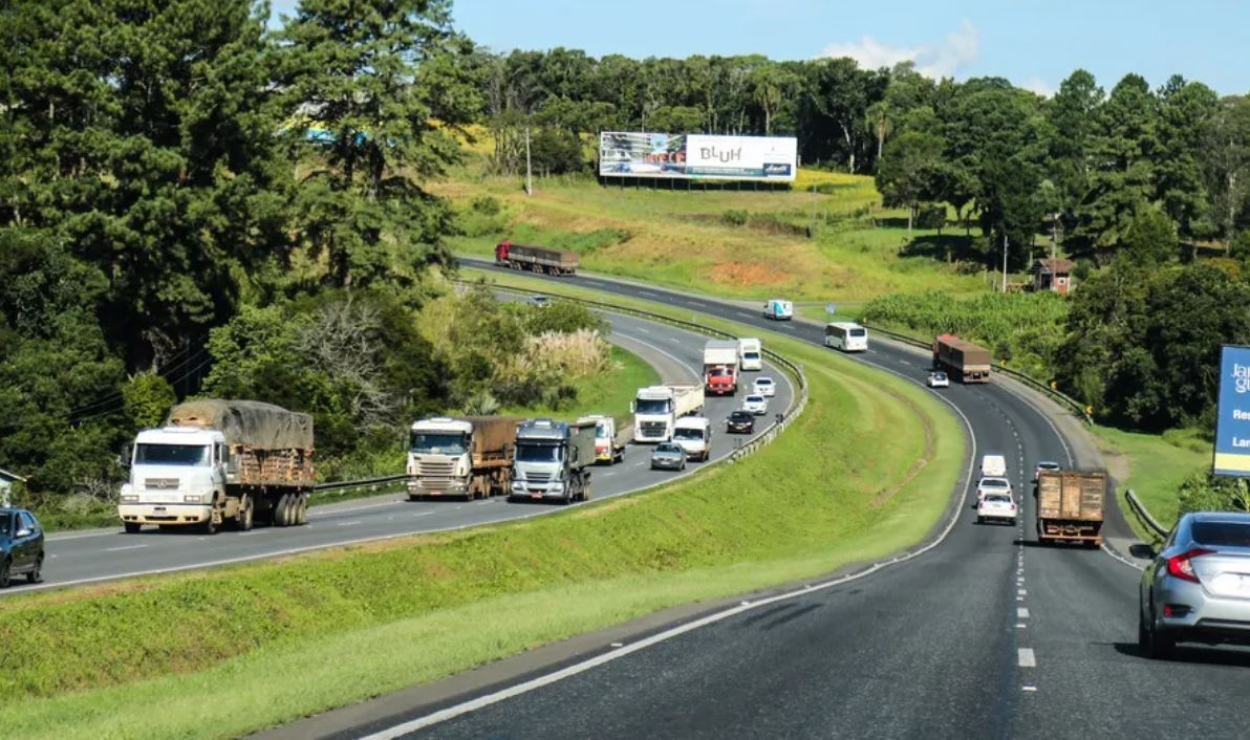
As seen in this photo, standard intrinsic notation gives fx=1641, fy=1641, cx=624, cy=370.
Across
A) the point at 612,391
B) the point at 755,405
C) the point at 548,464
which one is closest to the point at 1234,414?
the point at 548,464

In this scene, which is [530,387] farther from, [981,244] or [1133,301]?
[981,244]

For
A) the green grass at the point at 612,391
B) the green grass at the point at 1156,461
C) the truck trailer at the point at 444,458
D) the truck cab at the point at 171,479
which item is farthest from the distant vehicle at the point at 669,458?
the truck cab at the point at 171,479

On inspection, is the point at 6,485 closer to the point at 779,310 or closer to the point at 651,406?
the point at 651,406

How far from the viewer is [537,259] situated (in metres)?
155

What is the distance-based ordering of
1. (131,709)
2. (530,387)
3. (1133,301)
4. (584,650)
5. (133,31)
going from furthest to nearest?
1. (1133,301)
2. (530,387)
3. (133,31)
4. (584,650)
5. (131,709)

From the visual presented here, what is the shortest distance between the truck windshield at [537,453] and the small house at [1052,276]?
352 feet

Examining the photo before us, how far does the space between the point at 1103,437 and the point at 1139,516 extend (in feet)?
93.4

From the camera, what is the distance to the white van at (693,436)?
271ft

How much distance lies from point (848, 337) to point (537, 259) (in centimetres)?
3642

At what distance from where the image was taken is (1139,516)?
7781cm

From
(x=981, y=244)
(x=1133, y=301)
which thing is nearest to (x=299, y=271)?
(x=1133, y=301)

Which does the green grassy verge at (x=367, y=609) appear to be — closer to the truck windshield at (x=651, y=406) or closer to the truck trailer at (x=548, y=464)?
the truck trailer at (x=548, y=464)

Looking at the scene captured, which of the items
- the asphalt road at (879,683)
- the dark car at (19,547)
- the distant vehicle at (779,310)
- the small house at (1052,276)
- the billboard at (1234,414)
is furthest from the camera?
the small house at (1052,276)

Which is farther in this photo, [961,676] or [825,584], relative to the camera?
[825,584]
